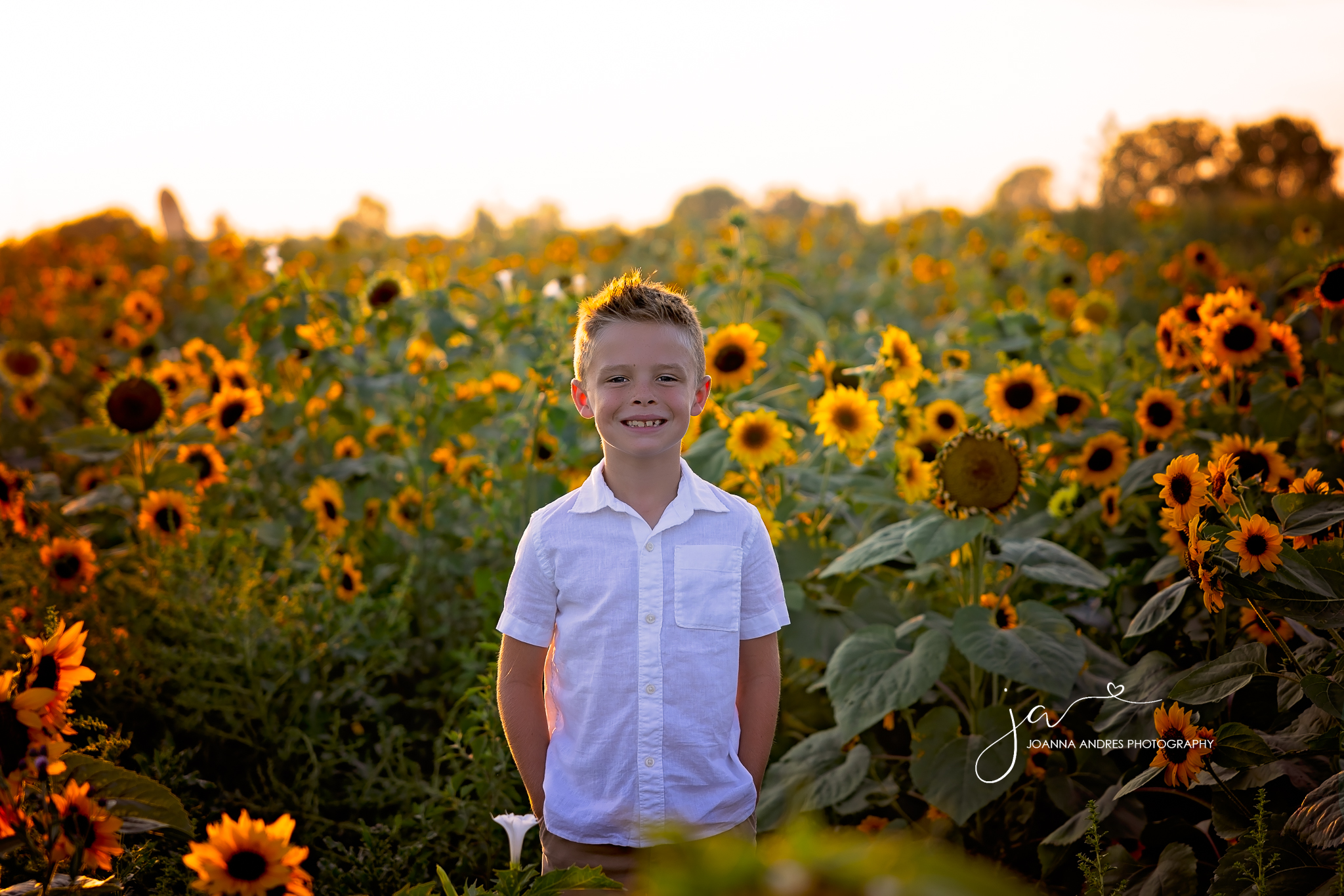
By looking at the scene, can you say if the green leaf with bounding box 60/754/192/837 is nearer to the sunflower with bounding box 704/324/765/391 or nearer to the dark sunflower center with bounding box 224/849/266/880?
the dark sunflower center with bounding box 224/849/266/880

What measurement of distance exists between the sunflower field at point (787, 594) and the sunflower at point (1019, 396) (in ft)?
0.03

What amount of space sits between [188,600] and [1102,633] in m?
2.59

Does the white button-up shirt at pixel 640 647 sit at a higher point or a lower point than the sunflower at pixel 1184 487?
lower

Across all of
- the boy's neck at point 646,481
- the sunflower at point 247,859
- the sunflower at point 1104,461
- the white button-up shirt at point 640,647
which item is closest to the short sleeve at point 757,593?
the white button-up shirt at point 640,647

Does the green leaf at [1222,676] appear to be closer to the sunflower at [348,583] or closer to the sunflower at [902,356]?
the sunflower at [902,356]

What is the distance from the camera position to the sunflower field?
171 cm

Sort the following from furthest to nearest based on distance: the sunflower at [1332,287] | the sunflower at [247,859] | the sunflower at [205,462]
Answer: the sunflower at [205,462], the sunflower at [1332,287], the sunflower at [247,859]

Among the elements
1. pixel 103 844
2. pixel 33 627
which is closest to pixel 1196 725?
pixel 103 844

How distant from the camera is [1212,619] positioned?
87.5 inches

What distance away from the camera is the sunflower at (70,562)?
297cm

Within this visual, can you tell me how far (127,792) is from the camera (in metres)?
1.51

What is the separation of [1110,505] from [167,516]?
3028 mm

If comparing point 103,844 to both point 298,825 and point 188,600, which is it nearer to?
point 298,825

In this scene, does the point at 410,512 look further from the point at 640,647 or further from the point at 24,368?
the point at 24,368
